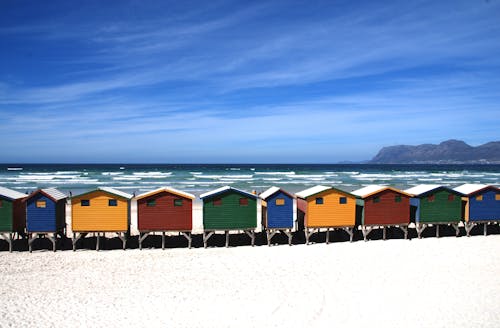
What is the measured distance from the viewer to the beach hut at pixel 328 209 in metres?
20.4

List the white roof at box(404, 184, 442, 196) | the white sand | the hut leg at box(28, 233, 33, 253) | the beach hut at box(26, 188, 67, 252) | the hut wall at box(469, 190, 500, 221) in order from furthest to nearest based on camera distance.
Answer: the hut wall at box(469, 190, 500, 221)
the white roof at box(404, 184, 442, 196)
the hut leg at box(28, 233, 33, 253)
the beach hut at box(26, 188, 67, 252)
the white sand

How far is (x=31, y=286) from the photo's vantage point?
46.1 ft

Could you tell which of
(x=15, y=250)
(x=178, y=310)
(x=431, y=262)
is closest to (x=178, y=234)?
(x=15, y=250)

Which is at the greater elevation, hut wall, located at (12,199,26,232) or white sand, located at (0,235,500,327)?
hut wall, located at (12,199,26,232)

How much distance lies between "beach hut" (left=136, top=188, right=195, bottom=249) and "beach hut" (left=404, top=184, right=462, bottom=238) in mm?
11695

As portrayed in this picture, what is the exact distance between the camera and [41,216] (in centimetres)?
1875

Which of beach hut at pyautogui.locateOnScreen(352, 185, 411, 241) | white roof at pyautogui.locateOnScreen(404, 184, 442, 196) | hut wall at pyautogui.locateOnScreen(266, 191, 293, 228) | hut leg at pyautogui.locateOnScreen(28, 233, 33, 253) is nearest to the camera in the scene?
hut leg at pyautogui.locateOnScreen(28, 233, 33, 253)

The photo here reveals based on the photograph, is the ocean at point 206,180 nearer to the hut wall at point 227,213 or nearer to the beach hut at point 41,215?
the beach hut at point 41,215

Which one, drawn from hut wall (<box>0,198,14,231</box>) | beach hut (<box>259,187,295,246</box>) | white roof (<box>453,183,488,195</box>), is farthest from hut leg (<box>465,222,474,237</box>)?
hut wall (<box>0,198,14,231</box>)

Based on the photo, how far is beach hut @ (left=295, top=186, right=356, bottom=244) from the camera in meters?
20.4

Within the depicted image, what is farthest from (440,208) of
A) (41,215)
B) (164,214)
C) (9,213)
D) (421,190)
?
(9,213)

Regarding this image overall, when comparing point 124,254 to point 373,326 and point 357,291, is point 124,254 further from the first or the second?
point 373,326

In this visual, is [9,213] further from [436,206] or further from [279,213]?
[436,206]

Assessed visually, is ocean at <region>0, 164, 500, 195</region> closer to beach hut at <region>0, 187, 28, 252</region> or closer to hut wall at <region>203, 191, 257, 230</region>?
beach hut at <region>0, 187, 28, 252</region>
